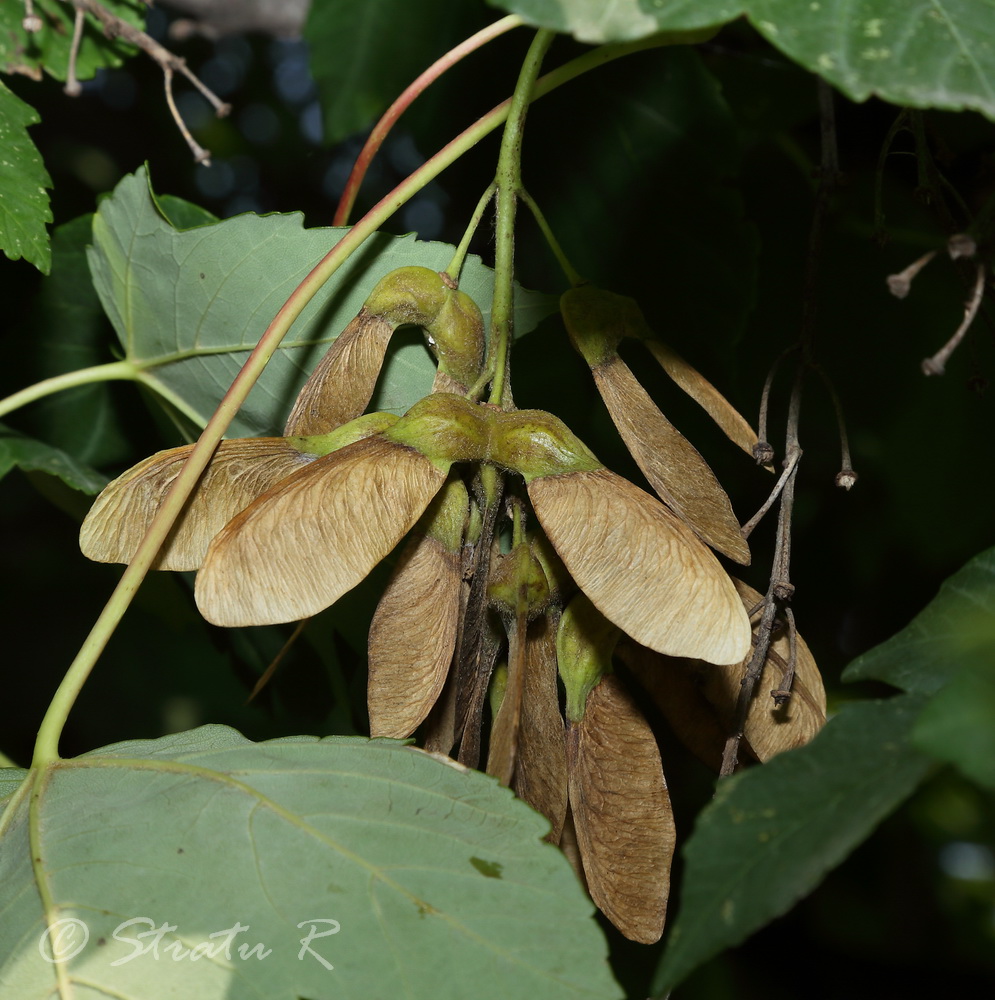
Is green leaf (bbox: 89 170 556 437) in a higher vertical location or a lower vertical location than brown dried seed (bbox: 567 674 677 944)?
higher

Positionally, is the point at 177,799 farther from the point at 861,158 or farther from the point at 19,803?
the point at 861,158

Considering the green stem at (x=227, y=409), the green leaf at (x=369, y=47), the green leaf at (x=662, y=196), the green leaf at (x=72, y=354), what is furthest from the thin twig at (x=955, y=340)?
the green leaf at (x=72, y=354)

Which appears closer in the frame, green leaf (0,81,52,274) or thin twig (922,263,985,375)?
thin twig (922,263,985,375)

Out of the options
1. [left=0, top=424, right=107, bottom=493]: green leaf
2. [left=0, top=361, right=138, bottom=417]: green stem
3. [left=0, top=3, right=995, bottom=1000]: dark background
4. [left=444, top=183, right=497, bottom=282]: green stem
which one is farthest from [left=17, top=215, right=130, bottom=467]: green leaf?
[left=444, top=183, right=497, bottom=282]: green stem

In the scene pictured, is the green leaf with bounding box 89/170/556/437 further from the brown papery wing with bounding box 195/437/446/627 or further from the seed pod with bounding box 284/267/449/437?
the brown papery wing with bounding box 195/437/446/627

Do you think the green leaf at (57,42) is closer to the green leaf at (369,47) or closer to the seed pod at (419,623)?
the green leaf at (369,47)

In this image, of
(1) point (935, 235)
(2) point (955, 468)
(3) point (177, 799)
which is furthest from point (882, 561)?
(3) point (177, 799)
